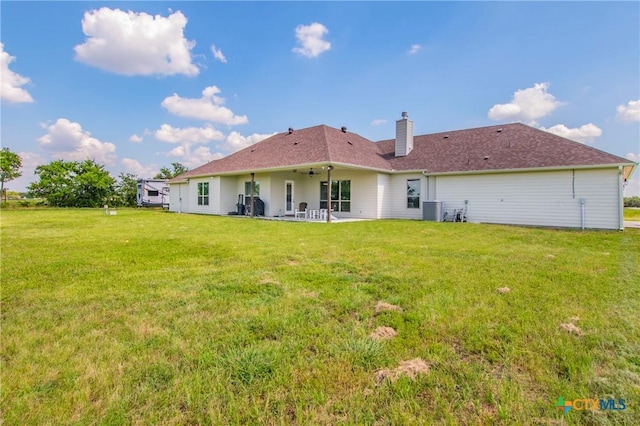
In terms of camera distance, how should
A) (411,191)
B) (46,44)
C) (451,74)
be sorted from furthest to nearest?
(411,191) < (451,74) < (46,44)

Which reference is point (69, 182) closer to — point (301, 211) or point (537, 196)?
point (301, 211)

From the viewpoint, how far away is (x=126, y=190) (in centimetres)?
3644

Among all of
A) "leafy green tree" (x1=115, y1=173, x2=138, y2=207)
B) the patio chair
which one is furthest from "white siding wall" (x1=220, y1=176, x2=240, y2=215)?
"leafy green tree" (x1=115, y1=173, x2=138, y2=207)

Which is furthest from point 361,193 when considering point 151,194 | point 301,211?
point 151,194

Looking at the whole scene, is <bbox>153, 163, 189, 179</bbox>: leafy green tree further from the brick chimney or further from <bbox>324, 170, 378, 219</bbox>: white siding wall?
the brick chimney

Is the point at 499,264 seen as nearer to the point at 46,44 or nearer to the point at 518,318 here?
the point at 518,318

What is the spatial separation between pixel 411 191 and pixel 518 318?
14.1m

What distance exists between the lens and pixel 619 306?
11.2 feet

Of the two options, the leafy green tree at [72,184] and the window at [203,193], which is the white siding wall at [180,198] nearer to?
the window at [203,193]

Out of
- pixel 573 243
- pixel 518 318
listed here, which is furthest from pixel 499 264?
pixel 573 243

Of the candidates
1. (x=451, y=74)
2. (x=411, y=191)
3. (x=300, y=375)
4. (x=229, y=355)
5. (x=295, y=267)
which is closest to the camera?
(x=300, y=375)

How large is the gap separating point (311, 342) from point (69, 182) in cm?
3954

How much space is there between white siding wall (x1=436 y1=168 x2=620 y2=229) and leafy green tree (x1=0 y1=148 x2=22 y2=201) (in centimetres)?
3816

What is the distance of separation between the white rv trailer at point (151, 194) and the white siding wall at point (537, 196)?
2840 cm
